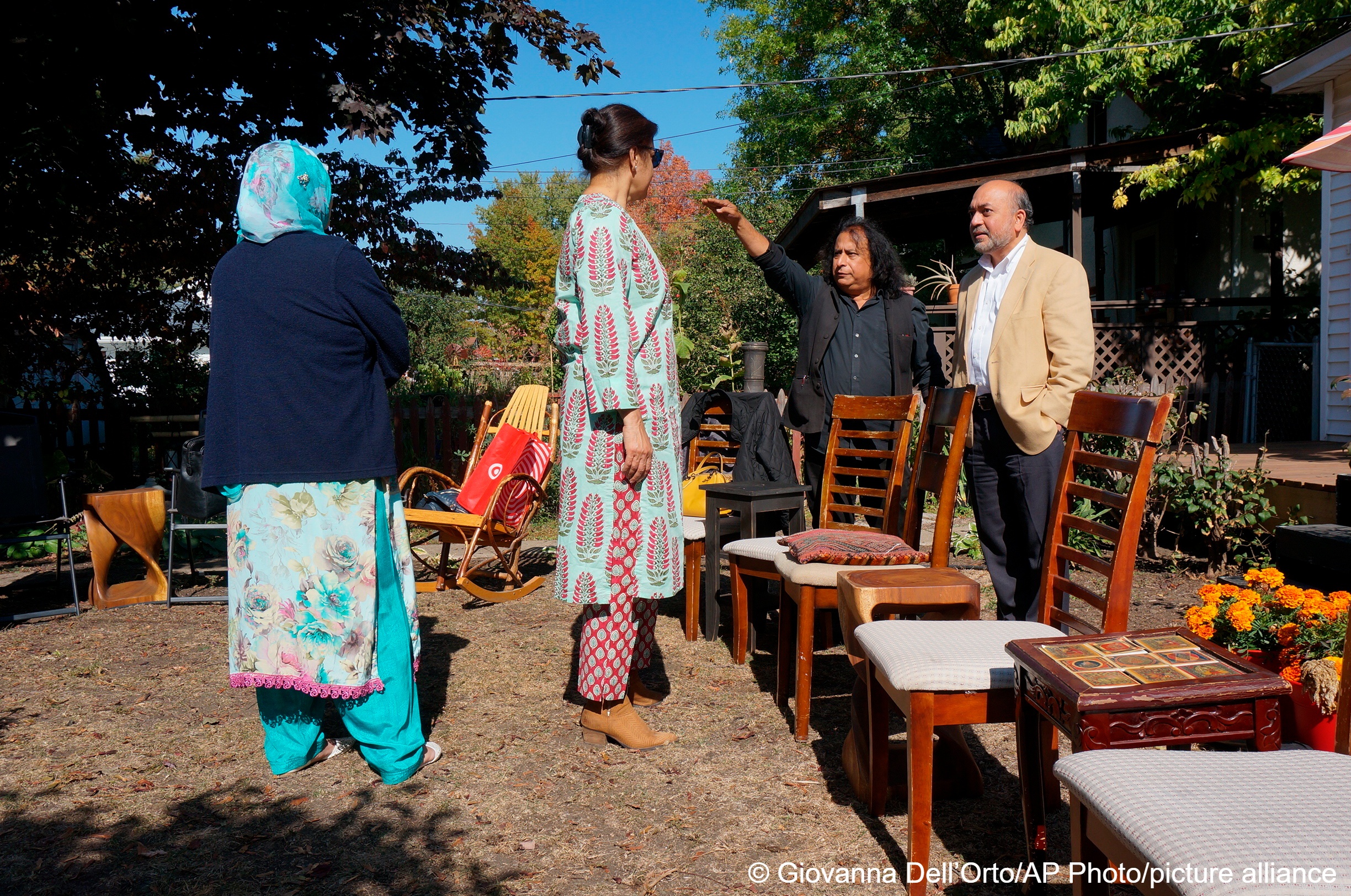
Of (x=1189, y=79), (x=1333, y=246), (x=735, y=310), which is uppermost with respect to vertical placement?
(x=1189, y=79)

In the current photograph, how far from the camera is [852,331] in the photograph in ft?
14.7

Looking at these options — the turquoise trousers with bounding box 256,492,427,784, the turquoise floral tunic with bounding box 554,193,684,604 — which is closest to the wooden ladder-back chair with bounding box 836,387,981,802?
the turquoise floral tunic with bounding box 554,193,684,604

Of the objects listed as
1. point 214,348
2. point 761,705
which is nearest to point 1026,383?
point 761,705

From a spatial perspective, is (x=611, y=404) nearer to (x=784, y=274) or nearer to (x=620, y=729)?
→ (x=620, y=729)

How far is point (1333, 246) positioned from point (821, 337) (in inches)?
277

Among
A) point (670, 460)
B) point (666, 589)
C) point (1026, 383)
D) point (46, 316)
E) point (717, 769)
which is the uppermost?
point (46, 316)

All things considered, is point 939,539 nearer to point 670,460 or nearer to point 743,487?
point 670,460

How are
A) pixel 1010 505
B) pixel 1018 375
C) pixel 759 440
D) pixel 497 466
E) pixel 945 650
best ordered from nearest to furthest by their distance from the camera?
pixel 945 650 → pixel 1018 375 → pixel 1010 505 → pixel 759 440 → pixel 497 466

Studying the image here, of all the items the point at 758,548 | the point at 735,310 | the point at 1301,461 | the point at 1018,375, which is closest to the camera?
the point at 1018,375

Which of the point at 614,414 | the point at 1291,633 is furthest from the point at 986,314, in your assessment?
the point at 614,414

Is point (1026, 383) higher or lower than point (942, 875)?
higher

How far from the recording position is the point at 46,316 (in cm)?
859

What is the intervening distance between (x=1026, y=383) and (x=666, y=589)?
5.17ft

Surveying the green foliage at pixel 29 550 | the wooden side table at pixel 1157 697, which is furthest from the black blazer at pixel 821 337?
the green foliage at pixel 29 550
